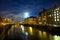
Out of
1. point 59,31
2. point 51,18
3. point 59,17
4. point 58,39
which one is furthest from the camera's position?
point 51,18

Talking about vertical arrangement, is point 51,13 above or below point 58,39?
above

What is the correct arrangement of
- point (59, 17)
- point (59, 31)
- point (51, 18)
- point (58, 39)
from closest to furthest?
1. point (58, 39)
2. point (59, 31)
3. point (59, 17)
4. point (51, 18)

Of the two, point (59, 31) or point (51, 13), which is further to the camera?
point (51, 13)

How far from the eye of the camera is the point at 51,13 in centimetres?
8094

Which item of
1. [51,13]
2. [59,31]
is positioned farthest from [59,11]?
[59,31]

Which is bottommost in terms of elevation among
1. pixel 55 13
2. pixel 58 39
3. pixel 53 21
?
pixel 58 39

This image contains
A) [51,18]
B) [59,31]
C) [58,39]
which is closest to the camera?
[58,39]

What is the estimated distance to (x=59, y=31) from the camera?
1249 inches

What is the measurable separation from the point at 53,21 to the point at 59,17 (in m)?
5.19

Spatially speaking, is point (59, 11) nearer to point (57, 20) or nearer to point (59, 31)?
point (57, 20)

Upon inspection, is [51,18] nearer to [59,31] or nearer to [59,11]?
[59,11]

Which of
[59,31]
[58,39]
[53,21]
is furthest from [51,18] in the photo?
[58,39]

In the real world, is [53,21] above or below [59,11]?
below

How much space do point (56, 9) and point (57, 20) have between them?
7425 millimetres
